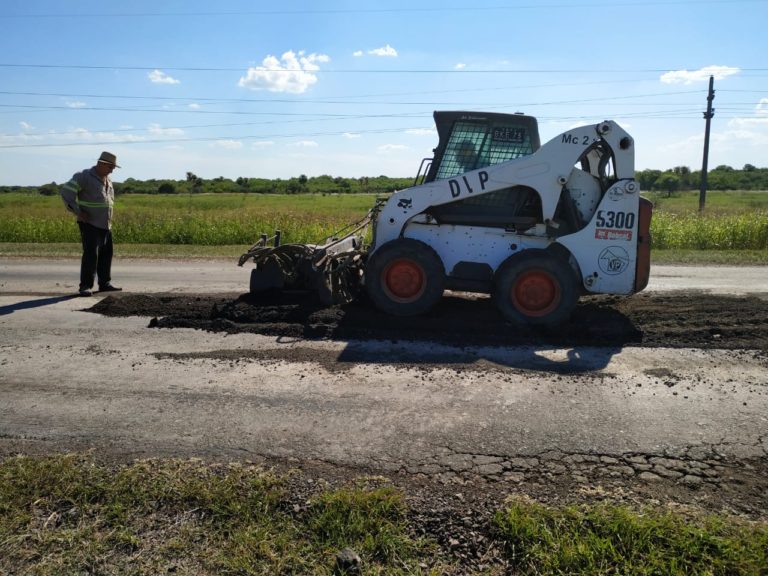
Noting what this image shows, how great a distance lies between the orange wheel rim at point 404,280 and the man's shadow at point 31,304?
16.0ft

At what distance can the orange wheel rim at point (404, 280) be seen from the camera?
7.05m

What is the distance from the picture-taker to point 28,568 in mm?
2762

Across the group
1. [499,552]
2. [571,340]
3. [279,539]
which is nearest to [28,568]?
[279,539]

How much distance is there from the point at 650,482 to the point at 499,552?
1.14 meters

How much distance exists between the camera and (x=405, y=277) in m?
7.09

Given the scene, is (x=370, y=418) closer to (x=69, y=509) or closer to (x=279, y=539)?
(x=279, y=539)

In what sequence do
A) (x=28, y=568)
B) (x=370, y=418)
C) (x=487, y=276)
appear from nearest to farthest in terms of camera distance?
(x=28, y=568) < (x=370, y=418) < (x=487, y=276)

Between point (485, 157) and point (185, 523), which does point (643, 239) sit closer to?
point (485, 157)

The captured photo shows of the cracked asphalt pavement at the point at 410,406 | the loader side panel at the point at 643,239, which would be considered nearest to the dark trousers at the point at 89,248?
the cracked asphalt pavement at the point at 410,406

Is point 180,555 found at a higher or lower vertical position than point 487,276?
lower

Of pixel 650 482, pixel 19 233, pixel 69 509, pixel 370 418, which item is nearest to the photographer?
pixel 69 509

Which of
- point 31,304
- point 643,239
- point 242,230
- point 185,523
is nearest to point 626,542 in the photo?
point 185,523

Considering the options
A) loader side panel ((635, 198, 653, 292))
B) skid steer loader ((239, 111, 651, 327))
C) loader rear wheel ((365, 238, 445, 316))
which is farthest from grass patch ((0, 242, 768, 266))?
loader rear wheel ((365, 238, 445, 316))

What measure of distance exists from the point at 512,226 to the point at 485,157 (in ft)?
2.85
